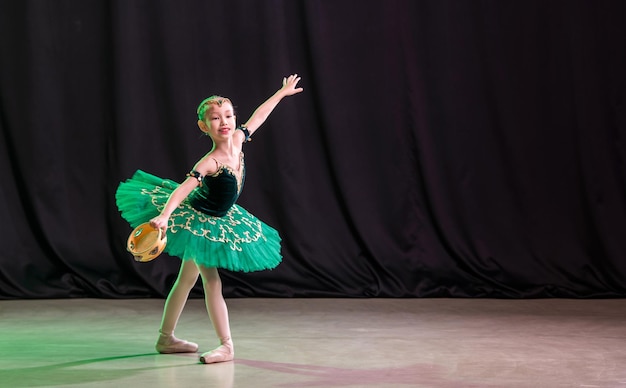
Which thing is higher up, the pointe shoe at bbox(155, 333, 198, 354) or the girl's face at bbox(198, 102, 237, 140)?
the girl's face at bbox(198, 102, 237, 140)

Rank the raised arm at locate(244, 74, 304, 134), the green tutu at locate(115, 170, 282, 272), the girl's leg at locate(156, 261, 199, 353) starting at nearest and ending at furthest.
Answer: the green tutu at locate(115, 170, 282, 272)
the girl's leg at locate(156, 261, 199, 353)
the raised arm at locate(244, 74, 304, 134)

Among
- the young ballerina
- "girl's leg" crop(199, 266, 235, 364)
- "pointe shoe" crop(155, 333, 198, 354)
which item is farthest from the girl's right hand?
"pointe shoe" crop(155, 333, 198, 354)

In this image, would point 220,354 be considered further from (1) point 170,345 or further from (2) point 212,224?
(2) point 212,224

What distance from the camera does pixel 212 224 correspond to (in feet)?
11.6

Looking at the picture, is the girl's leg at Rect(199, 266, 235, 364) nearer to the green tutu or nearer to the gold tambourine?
the green tutu

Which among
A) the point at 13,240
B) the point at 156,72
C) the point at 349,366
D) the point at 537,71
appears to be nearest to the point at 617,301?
the point at 537,71

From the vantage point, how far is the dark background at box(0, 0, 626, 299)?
5273 mm

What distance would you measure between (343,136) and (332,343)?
1.76 m

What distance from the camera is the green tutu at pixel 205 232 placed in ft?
11.4

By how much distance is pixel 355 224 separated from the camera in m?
5.36

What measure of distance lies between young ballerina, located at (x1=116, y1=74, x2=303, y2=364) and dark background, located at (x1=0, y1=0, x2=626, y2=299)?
166cm

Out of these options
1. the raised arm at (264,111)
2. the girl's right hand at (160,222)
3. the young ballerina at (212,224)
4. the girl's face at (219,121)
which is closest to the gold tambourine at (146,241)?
the girl's right hand at (160,222)

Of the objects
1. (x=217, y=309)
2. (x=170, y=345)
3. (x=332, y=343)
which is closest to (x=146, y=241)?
(x=217, y=309)

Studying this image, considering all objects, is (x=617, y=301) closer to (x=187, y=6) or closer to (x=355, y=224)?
(x=355, y=224)
